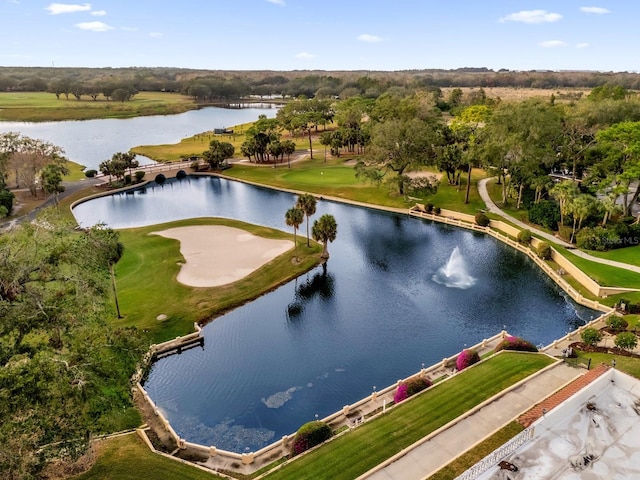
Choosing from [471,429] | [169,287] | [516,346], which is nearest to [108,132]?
[169,287]

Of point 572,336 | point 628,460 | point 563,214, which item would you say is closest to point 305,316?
point 572,336

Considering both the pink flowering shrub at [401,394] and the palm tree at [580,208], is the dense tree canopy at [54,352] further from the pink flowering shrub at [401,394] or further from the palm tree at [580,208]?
the palm tree at [580,208]

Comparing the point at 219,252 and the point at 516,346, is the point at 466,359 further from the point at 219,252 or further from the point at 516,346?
Answer: the point at 219,252

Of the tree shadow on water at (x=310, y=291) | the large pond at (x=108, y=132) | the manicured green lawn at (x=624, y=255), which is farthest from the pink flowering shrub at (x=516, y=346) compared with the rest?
the large pond at (x=108, y=132)

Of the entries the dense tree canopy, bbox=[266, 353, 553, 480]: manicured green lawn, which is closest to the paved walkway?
bbox=[266, 353, 553, 480]: manicured green lawn

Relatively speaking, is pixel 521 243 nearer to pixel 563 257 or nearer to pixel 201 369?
pixel 563 257
